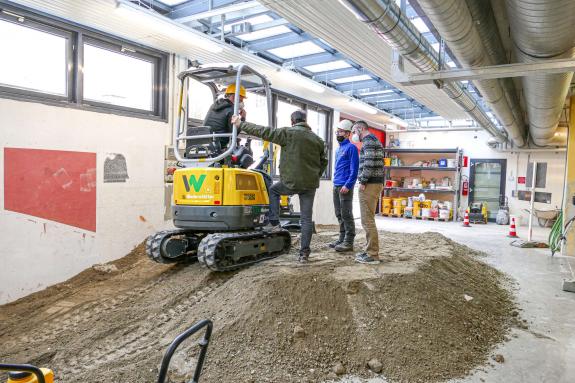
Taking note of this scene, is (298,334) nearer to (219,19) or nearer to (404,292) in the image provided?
(404,292)

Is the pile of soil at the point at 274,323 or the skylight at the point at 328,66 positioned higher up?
the skylight at the point at 328,66

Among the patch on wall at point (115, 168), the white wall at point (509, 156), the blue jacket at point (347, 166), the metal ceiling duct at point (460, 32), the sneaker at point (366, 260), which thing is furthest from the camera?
the white wall at point (509, 156)

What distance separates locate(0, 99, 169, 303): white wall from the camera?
4.51m

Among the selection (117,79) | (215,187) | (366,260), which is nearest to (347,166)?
(366,260)

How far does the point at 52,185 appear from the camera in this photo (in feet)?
16.0

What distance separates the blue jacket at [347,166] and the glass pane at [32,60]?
380 centimetres

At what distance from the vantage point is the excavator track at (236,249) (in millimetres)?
4191

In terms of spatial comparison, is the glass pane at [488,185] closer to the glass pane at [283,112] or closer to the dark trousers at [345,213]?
the glass pane at [283,112]

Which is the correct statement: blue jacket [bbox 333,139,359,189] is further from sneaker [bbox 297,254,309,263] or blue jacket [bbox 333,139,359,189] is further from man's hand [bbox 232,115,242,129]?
man's hand [bbox 232,115,242,129]

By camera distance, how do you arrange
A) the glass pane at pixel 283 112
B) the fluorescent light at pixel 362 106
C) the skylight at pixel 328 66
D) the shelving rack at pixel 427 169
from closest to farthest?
the skylight at pixel 328 66
the glass pane at pixel 283 112
the fluorescent light at pixel 362 106
the shelving rack at pixel 427 169

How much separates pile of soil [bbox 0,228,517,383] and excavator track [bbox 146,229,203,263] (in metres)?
0.20

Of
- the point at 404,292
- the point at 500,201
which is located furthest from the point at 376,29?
the point at 500,201

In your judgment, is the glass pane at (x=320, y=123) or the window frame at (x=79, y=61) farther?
the glass pane at (x=320, y=123)

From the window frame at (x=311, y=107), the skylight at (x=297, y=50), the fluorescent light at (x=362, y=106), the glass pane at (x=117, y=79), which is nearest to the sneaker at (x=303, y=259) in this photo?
the glass pane at (x=117, y=79)
